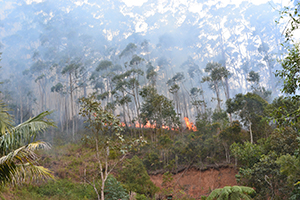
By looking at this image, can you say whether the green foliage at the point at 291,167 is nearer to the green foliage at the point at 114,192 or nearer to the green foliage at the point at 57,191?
the green foliage at the point at 114,192

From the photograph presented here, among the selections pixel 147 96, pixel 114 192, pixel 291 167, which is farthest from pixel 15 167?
pixel 147 96

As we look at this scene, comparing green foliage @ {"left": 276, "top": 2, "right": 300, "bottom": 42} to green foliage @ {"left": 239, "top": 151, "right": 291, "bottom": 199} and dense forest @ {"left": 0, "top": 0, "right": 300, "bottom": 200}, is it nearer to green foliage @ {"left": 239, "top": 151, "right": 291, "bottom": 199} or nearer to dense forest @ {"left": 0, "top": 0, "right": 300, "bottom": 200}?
dense forest @ {"left": 0, "top": 0, "right": 300, "bottom": 200}

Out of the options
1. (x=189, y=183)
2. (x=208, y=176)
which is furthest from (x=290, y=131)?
(x=189, y=183)

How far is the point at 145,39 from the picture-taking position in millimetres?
52312

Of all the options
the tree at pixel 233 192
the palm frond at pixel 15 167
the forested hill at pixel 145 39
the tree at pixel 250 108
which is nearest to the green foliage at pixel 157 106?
the tree at pixel 250 108

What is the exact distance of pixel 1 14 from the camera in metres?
71.0

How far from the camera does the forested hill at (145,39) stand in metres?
55.3

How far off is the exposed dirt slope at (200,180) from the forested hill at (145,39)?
3816 centimetres

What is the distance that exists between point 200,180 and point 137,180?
525 centimetres

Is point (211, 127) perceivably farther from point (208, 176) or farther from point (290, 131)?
point (290, 131)

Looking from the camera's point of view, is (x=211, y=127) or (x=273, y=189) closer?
(x=273, y=189)

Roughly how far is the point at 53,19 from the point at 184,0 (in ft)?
189

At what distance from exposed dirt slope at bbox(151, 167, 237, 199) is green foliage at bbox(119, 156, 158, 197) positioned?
94.2 inches

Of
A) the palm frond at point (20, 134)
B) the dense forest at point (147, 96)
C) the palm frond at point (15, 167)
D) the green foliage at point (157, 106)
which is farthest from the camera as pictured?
the green foliage at point (157, 106)
